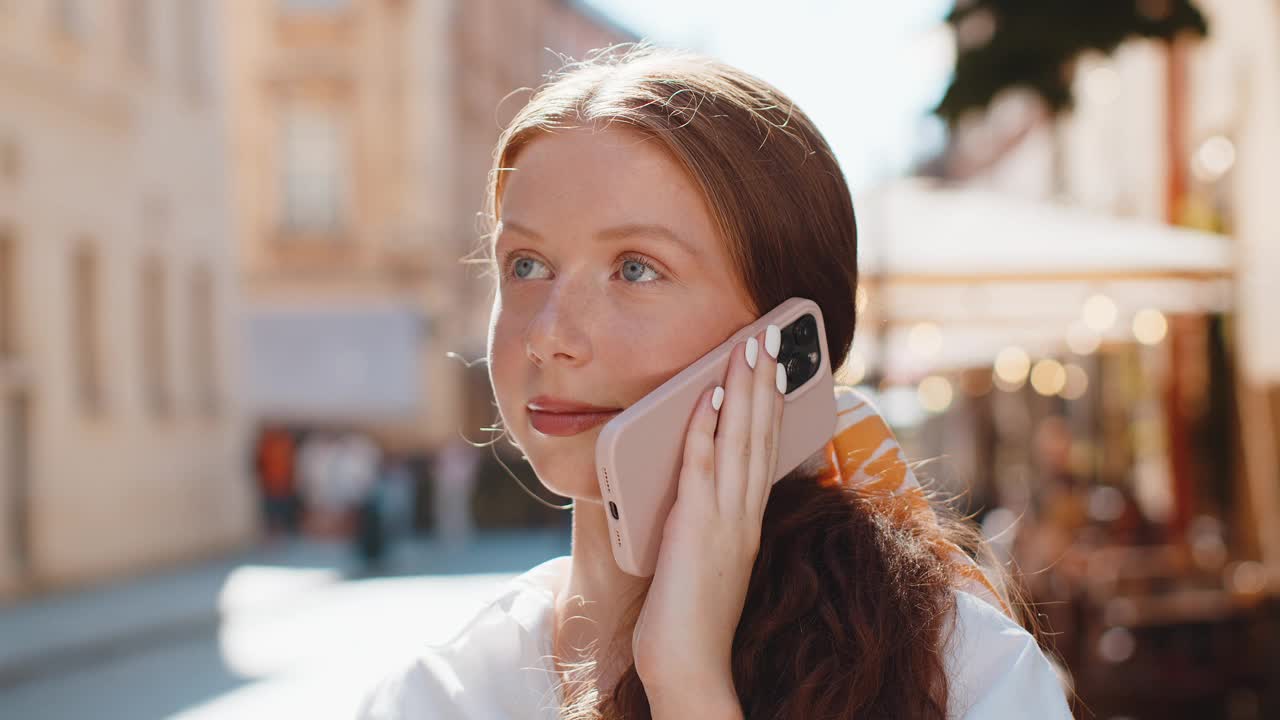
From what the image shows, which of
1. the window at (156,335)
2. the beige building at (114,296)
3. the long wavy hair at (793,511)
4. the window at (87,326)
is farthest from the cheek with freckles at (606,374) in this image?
the window at (156,335)

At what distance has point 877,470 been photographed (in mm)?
1604

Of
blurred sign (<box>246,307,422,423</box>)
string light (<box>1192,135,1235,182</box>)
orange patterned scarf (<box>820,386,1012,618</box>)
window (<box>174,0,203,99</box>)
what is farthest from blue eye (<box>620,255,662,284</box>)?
blurred sign (<box>246,307,422,423</box>)

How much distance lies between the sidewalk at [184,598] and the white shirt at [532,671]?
7.66 m

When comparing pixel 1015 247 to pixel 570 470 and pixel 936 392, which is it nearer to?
pixel 570 470

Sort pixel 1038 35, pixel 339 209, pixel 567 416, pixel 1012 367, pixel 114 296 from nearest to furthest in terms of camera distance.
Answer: pixel 567 416, pixel 1038 35, pixel 1012 367, pixel 114 296, pixel 339 209

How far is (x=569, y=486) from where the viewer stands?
4.85 feet

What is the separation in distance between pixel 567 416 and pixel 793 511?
0.25 metres

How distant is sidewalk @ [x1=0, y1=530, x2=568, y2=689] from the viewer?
11531 millimetres

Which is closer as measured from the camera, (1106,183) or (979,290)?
(979,290)

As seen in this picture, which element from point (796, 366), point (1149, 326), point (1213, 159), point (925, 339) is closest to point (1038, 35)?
point (1149, 326)

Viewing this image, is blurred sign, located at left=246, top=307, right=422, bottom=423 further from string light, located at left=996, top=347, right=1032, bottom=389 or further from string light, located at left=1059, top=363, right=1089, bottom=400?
string light, located at left=996, top=347, right=1032, bottom=389

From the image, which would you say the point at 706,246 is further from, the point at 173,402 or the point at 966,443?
the point at 966,443

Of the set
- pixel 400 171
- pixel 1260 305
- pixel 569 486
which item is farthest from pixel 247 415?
pixel 569 486

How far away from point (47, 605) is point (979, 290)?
36.9ft
